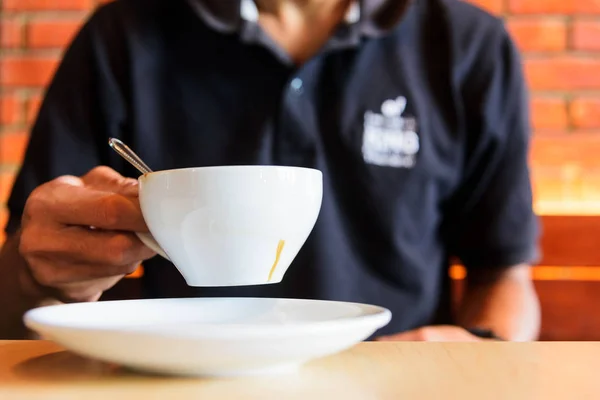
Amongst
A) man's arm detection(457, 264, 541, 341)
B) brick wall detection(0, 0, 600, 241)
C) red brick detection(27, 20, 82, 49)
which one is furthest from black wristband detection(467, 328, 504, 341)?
red brick detection(27, 20, 82, 49)

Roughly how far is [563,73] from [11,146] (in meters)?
1.04

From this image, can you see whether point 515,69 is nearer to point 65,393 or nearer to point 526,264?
point 526,264

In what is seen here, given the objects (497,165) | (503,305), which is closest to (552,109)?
(497,165)

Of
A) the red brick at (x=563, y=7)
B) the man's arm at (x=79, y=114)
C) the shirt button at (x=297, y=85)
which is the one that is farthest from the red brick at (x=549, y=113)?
the man's arm at (x=79, y=114)

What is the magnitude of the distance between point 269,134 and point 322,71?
11 cm

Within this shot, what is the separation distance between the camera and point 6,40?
1271mm

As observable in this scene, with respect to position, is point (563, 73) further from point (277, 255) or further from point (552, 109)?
point (277, 255)

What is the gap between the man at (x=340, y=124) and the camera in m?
0.82

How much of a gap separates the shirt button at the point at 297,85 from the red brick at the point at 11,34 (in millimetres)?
716

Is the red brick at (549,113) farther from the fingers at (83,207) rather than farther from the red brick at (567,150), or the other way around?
the fingers at (83,207)

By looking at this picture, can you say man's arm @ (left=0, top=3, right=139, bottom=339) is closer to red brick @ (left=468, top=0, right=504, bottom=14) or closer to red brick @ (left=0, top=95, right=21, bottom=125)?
red brick @ (left=0, top=95, right=21, bottom=125)

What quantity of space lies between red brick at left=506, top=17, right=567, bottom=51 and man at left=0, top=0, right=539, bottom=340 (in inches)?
13.1

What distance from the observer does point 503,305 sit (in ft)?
2.81

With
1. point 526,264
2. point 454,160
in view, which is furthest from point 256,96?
point 526,264
